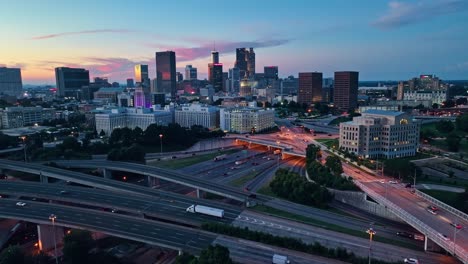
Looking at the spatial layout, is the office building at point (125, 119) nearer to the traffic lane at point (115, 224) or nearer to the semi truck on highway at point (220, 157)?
the semi truck on highway at point (220, 157)

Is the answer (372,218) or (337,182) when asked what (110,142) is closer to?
(337,182)

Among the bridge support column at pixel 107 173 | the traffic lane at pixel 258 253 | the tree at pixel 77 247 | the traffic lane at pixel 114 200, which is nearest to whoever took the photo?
the traffic lane at pixel 258 253

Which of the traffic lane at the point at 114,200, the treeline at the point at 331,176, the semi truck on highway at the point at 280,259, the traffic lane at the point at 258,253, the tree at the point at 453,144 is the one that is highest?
the tree at the point at 453,144

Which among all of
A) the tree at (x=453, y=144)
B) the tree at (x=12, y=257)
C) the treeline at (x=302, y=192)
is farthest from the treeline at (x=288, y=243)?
the tree at (x=453, y=144)

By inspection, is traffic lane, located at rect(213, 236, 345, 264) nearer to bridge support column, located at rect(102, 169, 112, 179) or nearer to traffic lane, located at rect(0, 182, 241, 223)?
traffic lane, located at rect(0, 182, 241, 223)

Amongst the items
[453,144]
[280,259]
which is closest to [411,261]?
[280,259]

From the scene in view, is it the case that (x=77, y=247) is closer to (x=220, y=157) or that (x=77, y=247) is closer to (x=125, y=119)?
(x=220, y=157)

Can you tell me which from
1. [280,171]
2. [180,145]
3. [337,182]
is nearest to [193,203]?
[280,171]
